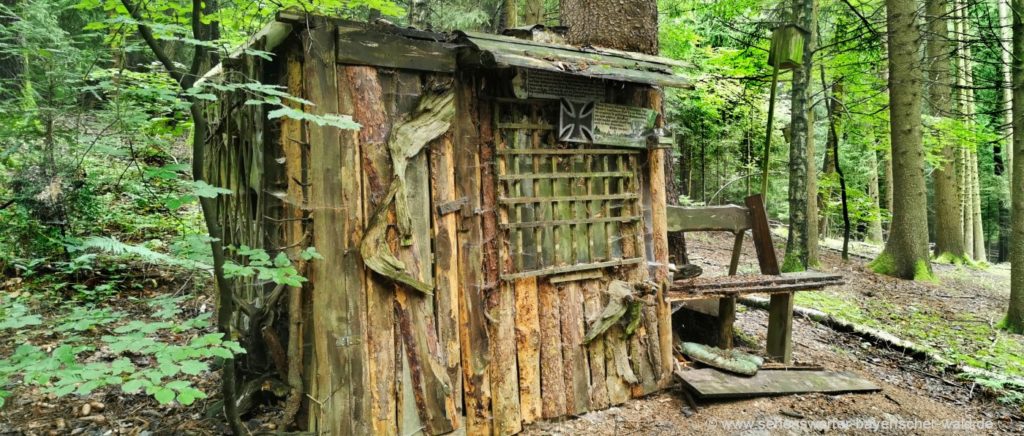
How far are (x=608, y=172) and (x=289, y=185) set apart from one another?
95.4 inches

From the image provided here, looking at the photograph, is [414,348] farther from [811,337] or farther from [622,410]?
[811,337]

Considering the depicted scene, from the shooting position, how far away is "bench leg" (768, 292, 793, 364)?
533 cm

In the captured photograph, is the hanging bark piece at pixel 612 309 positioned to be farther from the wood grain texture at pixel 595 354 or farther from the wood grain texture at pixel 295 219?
the wood grain texture at pixel 295 219

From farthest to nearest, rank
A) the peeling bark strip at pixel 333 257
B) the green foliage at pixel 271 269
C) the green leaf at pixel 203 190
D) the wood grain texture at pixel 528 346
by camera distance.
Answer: the wood grain texture at pixel 528 346 < the peeling bark strip at pixel 333 257 < the green foliage at pixel 271 269 < the green leaf at pixel 203 190

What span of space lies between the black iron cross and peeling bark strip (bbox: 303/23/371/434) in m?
1.60

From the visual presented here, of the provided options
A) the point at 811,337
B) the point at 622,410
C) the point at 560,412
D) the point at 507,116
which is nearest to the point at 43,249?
the point at 507,116

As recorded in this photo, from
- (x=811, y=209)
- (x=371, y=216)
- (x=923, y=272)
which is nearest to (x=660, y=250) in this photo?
(x=371, y=216)

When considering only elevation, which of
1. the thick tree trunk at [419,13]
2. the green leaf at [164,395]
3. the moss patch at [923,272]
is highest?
the thick tree trunk at [419,13]

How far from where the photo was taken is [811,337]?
6.49 m

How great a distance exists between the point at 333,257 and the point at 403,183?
628 millimetres

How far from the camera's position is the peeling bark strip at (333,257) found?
3318 mm

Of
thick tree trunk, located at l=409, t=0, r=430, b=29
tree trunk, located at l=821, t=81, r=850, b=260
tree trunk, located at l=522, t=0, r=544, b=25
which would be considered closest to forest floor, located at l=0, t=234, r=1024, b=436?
tree trunk, located at l=821, t=81, r=850, b=260

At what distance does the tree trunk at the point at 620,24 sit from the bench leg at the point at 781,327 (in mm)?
2773

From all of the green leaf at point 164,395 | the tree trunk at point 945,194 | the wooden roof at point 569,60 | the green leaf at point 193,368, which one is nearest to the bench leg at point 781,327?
the wooden roof at point 569,60
